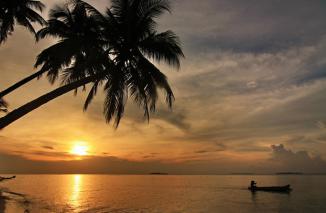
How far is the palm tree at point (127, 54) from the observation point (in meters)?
12.2

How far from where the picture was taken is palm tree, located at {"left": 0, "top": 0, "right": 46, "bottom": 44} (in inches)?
568

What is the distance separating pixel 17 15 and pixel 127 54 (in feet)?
23.3

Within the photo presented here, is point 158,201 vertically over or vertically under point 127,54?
under

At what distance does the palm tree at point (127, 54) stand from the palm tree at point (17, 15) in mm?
2505

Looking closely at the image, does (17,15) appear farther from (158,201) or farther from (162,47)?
(158,201)

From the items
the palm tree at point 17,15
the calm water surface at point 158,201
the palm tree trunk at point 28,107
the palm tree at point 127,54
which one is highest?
the palm tree at point 17,15

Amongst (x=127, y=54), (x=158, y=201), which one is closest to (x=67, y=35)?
(x=127, y=54)

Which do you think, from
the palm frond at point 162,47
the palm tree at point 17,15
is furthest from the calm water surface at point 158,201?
the palm frond at point 162,47

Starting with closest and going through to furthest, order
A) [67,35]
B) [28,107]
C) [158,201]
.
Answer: [28,107] → [67,35] → [158,201]

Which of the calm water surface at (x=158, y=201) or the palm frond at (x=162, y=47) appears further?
the calm water surface at (x=158, y=201)

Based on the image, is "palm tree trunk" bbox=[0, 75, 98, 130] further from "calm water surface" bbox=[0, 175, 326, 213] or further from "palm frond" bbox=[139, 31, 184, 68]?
"calm water surface" bbox=[0, 175, 326, 213]

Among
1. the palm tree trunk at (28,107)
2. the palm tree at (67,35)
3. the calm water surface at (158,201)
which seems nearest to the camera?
the palm tree trunk at (28,107)

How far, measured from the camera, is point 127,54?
1238 centimetres

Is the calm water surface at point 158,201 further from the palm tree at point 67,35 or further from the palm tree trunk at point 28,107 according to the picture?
the palm tree trunk at point 28,107
